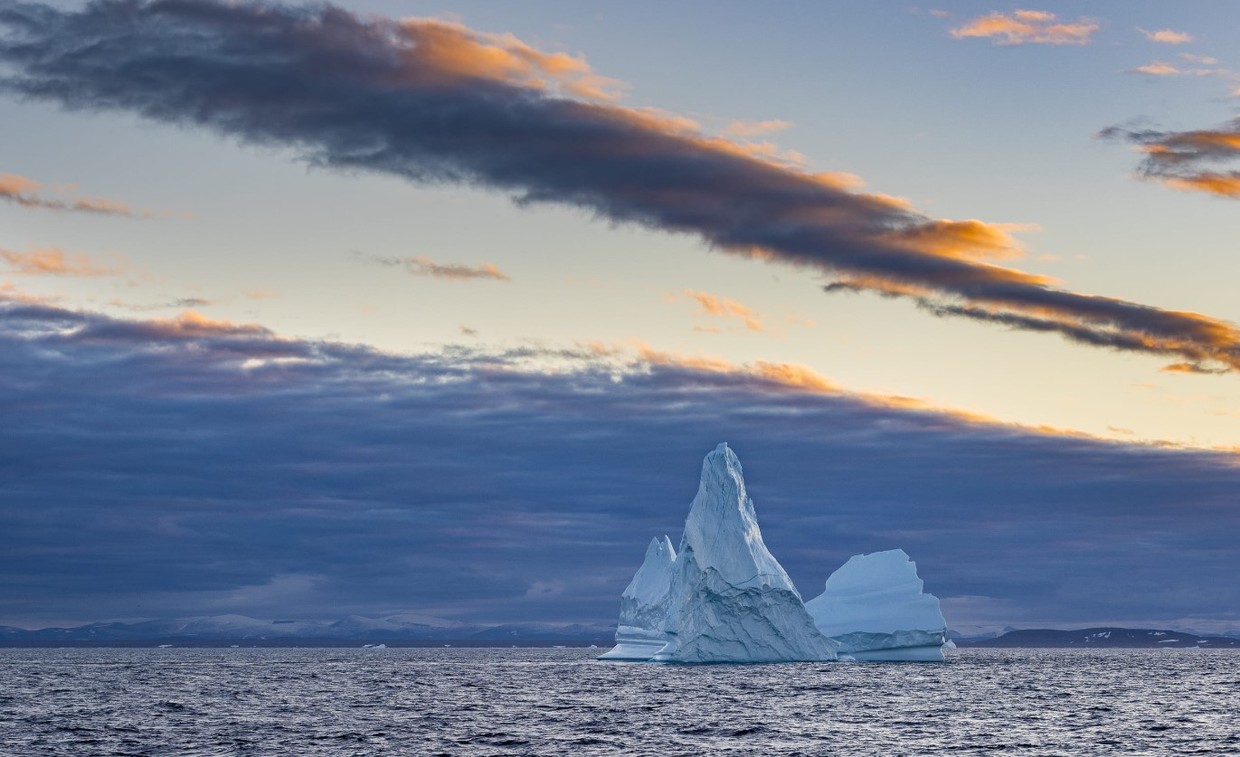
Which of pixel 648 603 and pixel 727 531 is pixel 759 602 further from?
pixel 648 603

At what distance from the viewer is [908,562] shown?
327 feet

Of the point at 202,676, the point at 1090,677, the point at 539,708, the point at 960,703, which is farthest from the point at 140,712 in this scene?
the point at 1090,677

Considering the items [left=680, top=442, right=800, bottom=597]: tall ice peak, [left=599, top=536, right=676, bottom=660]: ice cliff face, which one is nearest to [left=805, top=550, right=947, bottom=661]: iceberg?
[left=680, top=442, right=800, bottom=597]: tall ice peak

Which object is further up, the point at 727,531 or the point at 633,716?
the point at 727,531

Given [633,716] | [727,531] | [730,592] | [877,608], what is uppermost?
[727,531]

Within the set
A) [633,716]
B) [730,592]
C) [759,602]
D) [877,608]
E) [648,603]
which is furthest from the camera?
[648,603]

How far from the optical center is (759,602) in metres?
92.1

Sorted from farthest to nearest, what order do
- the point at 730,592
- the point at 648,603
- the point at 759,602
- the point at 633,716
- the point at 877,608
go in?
the point at 648,603, the point at 877,608, the point at 759,602, the point at 730,592, the point at 633,716

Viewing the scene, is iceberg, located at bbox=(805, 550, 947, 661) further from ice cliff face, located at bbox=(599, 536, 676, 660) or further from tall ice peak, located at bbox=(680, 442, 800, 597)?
ice cliff face, located at bbox=(599, 536, 676, 660)

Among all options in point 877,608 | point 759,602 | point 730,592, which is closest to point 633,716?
point 730,592

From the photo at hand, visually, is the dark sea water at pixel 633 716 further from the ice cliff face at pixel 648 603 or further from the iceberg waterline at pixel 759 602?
the ice cliff face at pixel 648 603

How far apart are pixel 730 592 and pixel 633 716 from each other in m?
31.8

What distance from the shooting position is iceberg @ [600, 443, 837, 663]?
297 feet

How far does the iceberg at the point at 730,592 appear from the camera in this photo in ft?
297
